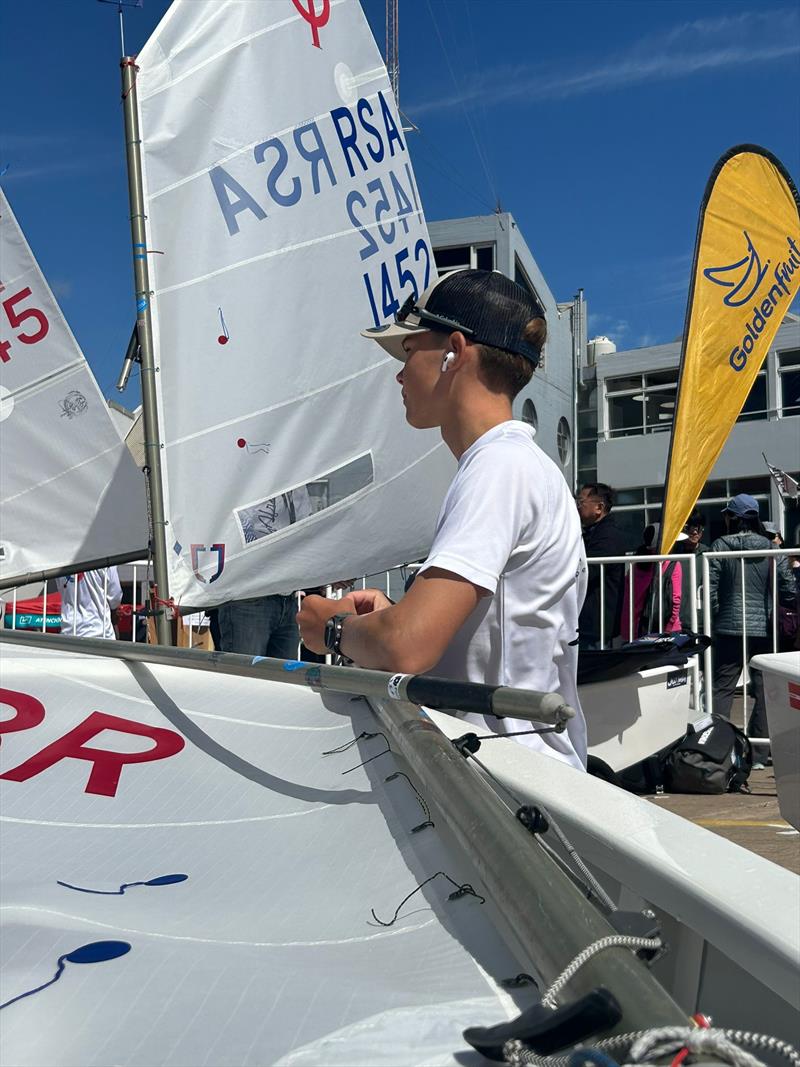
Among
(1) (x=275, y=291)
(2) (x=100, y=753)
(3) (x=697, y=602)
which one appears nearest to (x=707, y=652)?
(3) (x=697, y=602)

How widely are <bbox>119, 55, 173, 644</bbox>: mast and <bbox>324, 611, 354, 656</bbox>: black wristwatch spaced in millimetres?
2550

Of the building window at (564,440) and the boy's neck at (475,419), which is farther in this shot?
the building window at (564,440)

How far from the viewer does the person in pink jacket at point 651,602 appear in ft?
20.0

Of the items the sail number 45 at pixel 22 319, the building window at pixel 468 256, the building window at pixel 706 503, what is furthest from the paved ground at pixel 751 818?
the building window at pixel 468 256

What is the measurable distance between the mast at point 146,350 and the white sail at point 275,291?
0.17ft

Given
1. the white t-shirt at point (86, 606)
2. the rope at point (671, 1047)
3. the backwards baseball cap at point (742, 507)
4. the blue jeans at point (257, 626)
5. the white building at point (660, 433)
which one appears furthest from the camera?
the white building at point (660, 433)

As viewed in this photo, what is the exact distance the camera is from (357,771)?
4.55 ft

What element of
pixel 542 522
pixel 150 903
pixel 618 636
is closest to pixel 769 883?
pixel 150 903

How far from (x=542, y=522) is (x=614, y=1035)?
1085mm

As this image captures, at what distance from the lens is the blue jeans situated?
4.80 m

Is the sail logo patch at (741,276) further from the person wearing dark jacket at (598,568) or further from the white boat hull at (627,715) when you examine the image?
the white boat hull at (627,715)

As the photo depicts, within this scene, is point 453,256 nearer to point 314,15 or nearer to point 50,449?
point 314,15

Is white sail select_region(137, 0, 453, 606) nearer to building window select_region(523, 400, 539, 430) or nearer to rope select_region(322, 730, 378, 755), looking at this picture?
rope select_region(322, 730, 378, 755)

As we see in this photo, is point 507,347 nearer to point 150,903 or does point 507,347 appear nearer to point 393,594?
point 150,903
